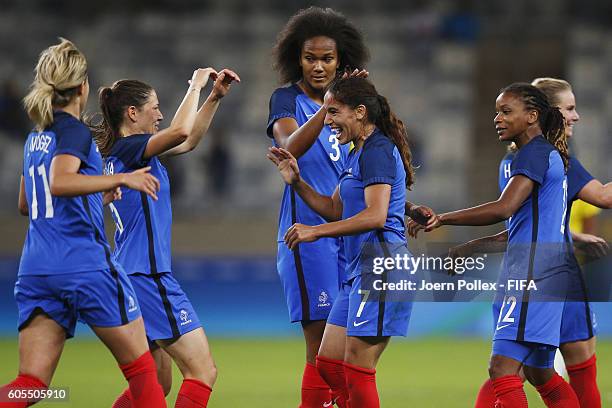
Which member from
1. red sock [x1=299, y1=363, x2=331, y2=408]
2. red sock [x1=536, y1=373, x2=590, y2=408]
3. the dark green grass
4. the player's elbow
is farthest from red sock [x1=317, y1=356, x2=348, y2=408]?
the dark green grass

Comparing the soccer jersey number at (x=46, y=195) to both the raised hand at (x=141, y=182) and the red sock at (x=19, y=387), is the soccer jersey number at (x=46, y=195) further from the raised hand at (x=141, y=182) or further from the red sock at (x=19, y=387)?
the red sock at (x=19, y=387)

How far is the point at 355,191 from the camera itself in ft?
17.9

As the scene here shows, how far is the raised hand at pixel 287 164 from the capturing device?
562cm

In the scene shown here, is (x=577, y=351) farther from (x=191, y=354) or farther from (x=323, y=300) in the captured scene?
(x=191, y=354)

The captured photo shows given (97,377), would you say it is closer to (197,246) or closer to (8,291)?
(8,291)

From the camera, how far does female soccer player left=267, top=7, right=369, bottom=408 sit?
244 inches

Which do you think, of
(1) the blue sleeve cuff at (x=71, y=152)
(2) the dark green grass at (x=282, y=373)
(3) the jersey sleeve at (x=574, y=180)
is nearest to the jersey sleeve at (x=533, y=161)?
(3) the jersey sleeve at (x=574, y=180)

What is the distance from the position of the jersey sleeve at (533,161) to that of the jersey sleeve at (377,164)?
0.63 meters

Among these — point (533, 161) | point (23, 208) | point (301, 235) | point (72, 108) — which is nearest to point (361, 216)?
point (301, 235)

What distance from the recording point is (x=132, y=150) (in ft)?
18.3

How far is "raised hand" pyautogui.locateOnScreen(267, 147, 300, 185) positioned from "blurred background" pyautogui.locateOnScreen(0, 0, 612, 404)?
999 centimetres

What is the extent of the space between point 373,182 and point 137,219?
1.29 metres

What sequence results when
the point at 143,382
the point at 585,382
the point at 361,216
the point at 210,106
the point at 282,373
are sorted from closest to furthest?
the point at 143,382
the point at 361,216
the point at 585,382
the point at 210,106
the point at 282,373

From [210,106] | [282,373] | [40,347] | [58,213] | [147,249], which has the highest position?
[210,106]
